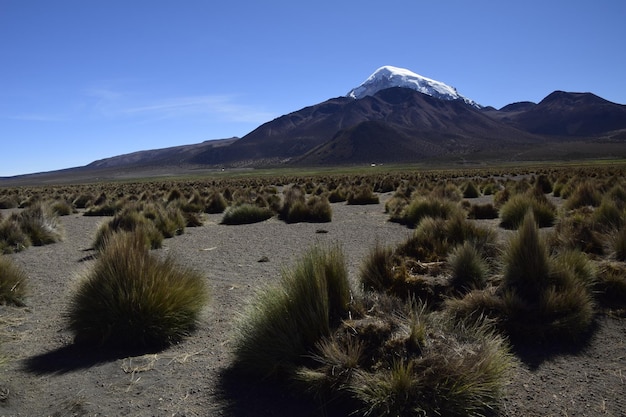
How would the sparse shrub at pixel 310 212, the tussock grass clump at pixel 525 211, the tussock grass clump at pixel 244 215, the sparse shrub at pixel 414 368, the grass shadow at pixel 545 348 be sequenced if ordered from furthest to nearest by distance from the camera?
the tussock grass clump at pixel 244 215
the sparse shrub at pixel 310 212
the tussock grass clump at pixel 525 211
the grass shadow at pixel 545 348
the sparse shrub at pixel 414 368

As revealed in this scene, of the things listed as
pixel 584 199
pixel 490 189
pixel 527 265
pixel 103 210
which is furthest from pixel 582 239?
pixel 103 210

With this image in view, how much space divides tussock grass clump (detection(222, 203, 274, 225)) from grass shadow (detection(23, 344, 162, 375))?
13061mm

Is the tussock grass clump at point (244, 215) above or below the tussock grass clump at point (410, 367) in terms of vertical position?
below

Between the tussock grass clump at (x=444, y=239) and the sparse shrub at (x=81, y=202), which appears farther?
the sparse shrub at (x=81, y=202)

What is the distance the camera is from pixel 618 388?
4516 millimetres

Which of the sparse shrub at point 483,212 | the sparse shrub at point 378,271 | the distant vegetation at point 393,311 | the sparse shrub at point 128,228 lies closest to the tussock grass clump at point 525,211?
the sparse shrub at point 483,212

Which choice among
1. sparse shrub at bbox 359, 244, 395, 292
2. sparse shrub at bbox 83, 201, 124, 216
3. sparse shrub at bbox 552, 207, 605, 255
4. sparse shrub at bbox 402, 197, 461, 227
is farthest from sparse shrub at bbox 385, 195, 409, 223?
sparse shrub at bbox 83, 201, 124, 216

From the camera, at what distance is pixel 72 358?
17.3 feet

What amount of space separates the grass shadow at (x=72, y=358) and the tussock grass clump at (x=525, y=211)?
11.1m

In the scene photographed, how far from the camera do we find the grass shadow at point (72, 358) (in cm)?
499


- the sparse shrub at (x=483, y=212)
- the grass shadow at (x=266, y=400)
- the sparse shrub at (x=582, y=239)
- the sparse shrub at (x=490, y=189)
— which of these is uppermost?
the sparse shrub at (x=582, y=239)

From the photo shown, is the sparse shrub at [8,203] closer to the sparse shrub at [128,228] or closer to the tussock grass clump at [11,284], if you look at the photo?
the sparse shrub at [128,228]

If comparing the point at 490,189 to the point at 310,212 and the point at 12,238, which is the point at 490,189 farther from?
the point at 12,238

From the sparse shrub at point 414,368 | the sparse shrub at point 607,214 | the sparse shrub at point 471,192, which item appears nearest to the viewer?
the sparse shrub at point 414,368
